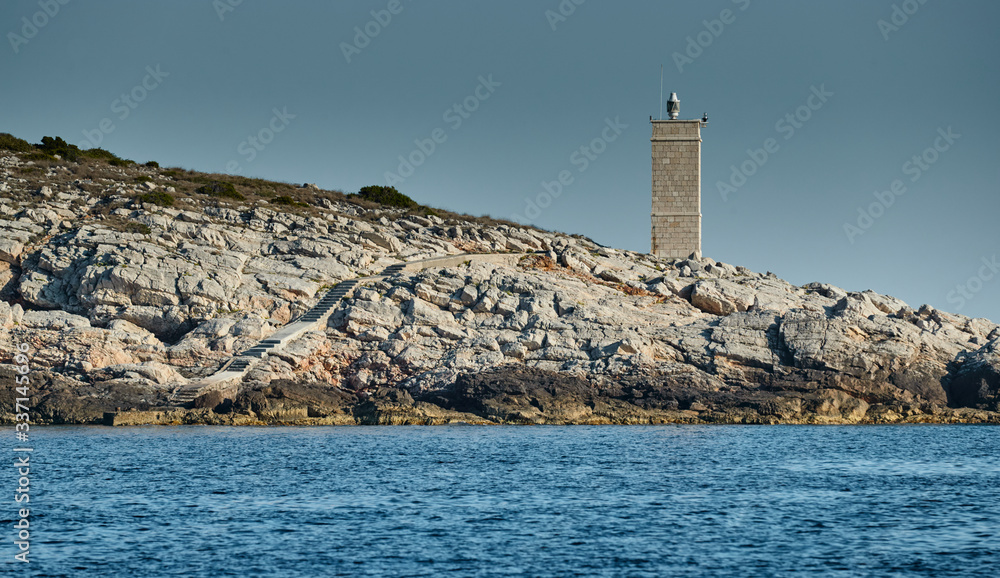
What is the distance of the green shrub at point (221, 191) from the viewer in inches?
2562

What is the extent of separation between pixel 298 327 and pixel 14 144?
37210mm

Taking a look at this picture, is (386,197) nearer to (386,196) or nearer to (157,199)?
(386,196)

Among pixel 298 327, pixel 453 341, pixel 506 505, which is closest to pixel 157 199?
pixel 298 327

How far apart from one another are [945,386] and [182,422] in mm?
34491

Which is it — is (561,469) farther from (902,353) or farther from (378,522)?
(902,353)

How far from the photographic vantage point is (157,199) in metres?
58.8

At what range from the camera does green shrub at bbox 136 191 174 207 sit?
58.4m

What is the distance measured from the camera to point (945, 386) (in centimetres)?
4656

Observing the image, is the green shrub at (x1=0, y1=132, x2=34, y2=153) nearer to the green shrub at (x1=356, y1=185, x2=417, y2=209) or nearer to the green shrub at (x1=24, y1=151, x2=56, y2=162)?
the green shrub at (x1=24, y1=151, x2=56, y2=162)

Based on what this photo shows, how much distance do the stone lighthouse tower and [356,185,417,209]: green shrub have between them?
1949 centimetres

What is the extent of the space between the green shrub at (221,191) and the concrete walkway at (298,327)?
630 inches

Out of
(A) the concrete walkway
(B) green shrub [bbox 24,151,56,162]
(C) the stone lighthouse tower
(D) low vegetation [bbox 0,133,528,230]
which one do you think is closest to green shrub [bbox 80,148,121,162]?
(D) low vegetation [bbox 0,133,528,230]

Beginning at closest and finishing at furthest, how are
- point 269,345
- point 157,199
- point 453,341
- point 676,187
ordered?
1. point 269,345
2. point 453,341
3. point 157,199
4. point 676,187

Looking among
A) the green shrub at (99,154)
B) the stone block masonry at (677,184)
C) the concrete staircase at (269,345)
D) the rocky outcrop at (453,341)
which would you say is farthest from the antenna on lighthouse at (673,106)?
the green shrub at (99,154)
